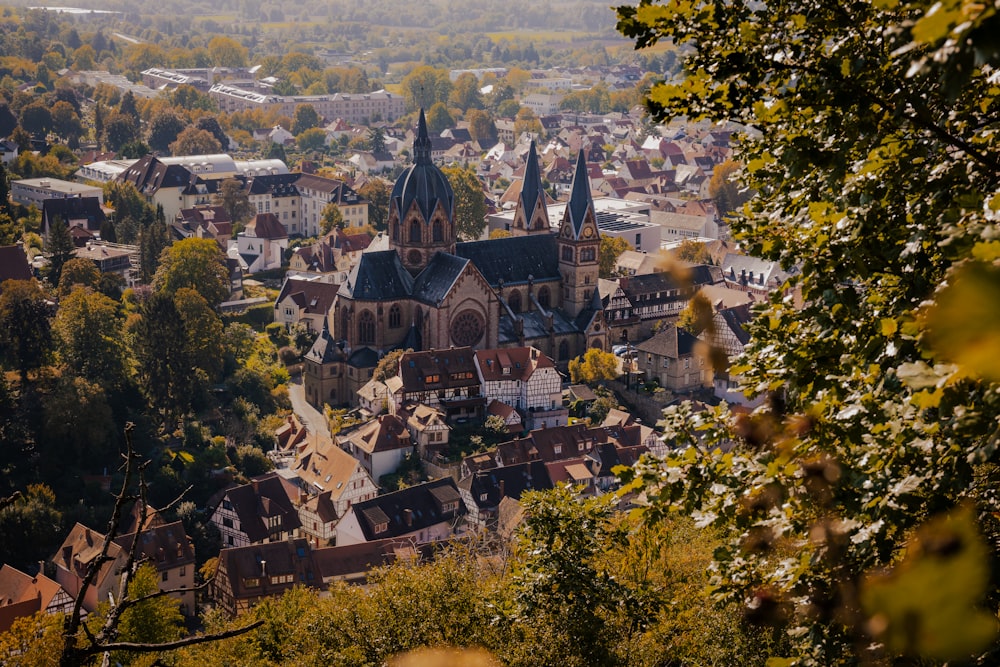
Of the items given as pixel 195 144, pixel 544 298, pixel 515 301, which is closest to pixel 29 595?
pixel 515 301

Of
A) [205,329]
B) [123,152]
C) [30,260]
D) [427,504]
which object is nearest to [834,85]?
[427,504]

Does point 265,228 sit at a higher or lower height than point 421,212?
lower

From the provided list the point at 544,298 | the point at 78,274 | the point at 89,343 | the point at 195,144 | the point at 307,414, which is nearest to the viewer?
the point at 89,343

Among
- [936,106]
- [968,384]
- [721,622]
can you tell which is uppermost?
[936,106]

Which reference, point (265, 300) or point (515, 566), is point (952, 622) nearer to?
point (515, 566)

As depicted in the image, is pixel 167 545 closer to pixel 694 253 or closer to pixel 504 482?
pixel 504 482

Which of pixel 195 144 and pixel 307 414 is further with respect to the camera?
pixel 195 144

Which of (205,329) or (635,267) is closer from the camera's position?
(205,329)
